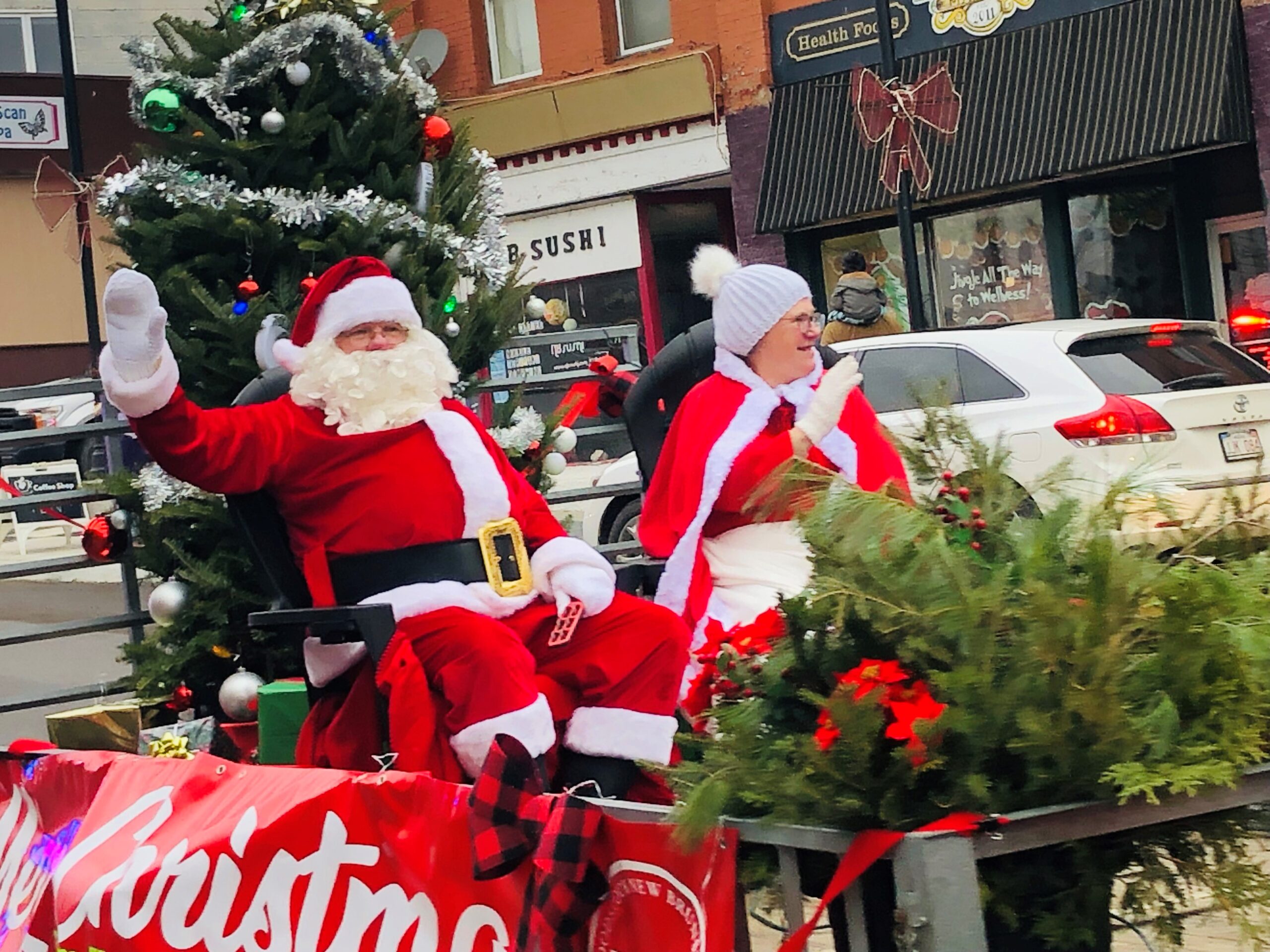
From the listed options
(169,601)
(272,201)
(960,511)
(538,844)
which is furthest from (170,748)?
(960,511)

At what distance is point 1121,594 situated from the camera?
232 cm

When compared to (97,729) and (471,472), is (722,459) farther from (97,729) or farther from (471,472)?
(97,729)

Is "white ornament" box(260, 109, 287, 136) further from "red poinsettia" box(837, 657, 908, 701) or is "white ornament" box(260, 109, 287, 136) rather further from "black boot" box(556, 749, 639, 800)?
"red poinsettia" box(837, 657, 908, 701)

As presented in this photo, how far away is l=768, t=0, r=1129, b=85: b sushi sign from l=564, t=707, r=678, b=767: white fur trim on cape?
12397mm

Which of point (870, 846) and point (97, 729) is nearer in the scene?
point (870, 846)

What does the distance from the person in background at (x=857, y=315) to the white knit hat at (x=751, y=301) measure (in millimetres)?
4894

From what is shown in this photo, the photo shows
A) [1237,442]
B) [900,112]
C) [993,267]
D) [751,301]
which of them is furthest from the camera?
[993,267]

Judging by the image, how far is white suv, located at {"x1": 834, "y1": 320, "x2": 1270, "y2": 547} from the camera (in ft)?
28.2

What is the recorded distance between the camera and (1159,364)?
899 cm

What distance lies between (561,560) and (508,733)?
65 centimetres

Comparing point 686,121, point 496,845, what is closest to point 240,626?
point 496,845

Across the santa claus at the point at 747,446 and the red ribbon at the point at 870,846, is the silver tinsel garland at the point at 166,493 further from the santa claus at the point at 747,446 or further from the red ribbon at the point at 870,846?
the red ribbon at the point at 870,846

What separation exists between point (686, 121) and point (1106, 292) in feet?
16.2

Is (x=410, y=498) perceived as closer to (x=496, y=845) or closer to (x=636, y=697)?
(x=636, y=697)
